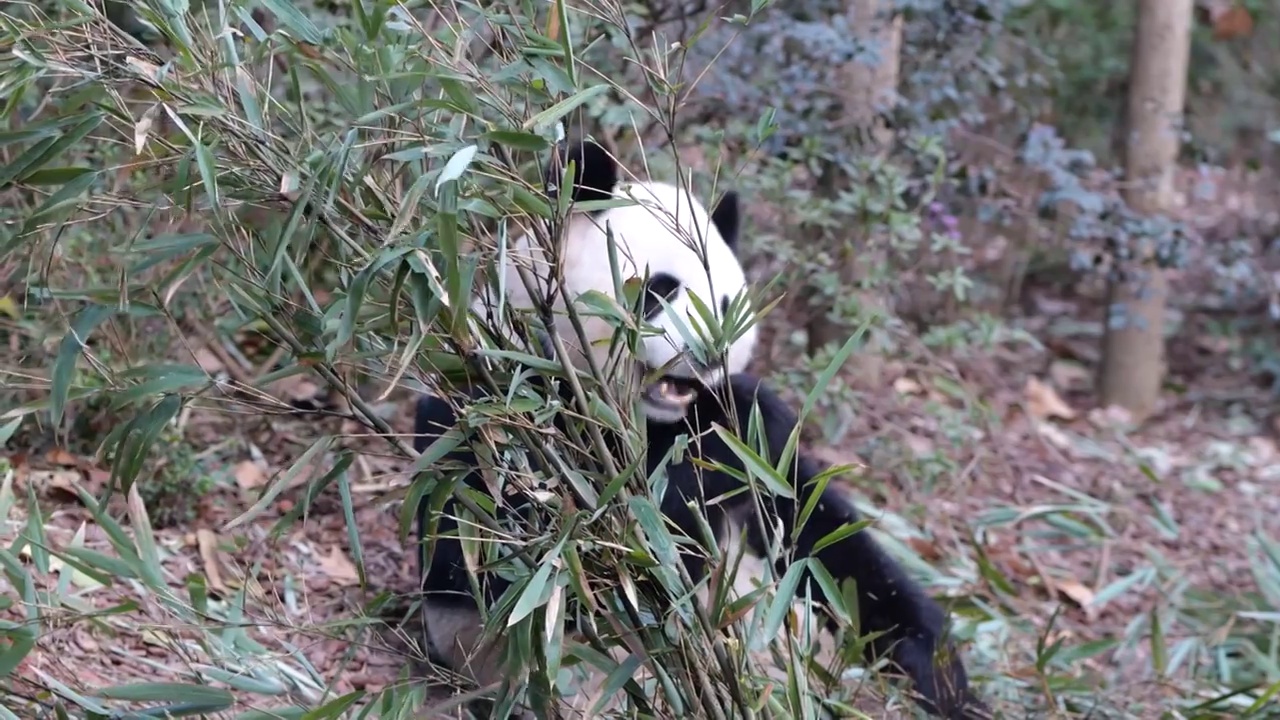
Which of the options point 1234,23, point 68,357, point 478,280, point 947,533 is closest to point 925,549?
point 947,533

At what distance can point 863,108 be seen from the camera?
3.77m

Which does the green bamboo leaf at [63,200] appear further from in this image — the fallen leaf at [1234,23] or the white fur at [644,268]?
the fallen leaf at [1234,23]

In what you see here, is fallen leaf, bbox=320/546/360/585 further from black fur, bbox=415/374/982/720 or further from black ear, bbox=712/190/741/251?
black ear, bbox=712/190/741/251

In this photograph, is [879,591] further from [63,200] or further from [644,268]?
[63,200]

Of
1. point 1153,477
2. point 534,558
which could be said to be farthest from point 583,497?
point 1153,477

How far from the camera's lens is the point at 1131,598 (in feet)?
12.3

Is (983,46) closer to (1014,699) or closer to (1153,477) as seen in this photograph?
(1153,477)

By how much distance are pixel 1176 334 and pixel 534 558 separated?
5.17 m

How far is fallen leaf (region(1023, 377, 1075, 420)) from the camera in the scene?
504 centimetres

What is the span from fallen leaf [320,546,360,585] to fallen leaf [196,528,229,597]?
0.82 ft

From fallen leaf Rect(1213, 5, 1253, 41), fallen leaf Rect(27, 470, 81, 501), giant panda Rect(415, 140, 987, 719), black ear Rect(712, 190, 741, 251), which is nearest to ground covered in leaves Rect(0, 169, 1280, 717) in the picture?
fallen leaf Rect(27, 470, 81, 501)

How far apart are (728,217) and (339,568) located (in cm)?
126

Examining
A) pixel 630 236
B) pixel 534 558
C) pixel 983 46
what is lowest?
pixel 534 558

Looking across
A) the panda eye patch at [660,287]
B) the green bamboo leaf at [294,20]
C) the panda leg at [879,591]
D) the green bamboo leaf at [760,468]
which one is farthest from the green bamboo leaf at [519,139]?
the panda leg at [879,591]
